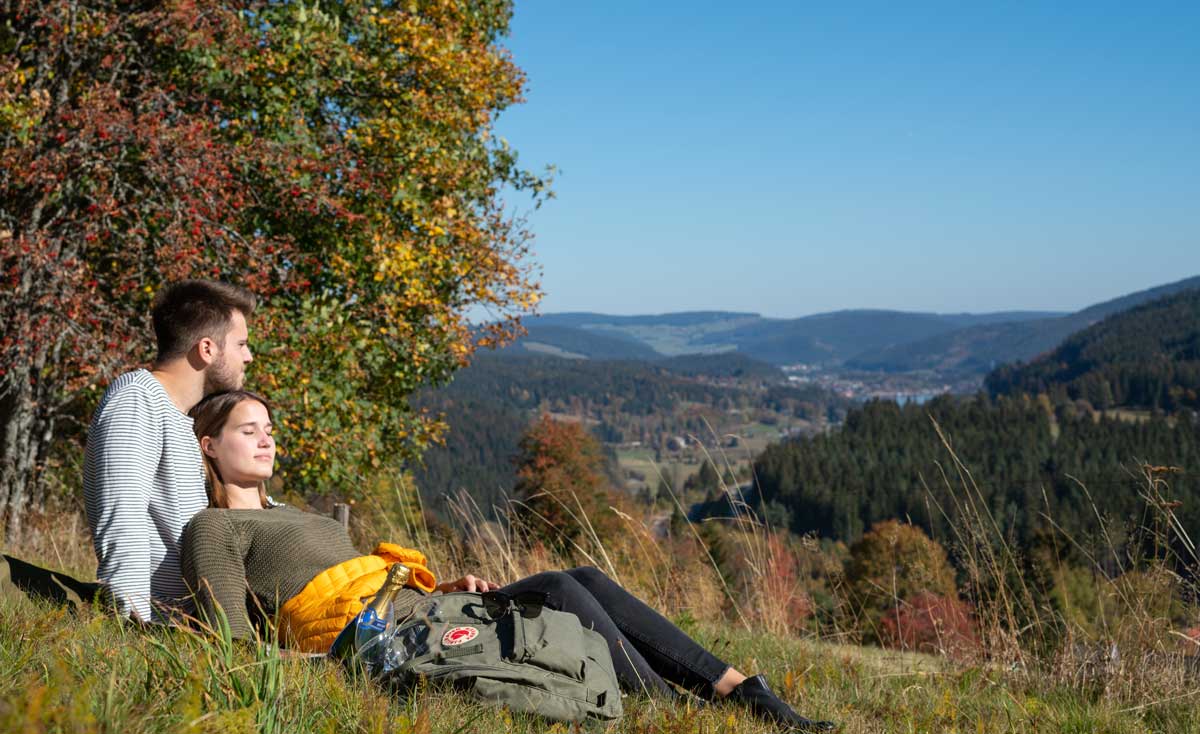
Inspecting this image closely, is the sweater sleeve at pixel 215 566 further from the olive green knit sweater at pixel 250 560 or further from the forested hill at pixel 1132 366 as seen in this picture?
the forested hill at pixel 1132 366

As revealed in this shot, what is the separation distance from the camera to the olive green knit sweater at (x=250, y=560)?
2.94m

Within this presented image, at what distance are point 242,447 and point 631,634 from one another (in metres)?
1.56

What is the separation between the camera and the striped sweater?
3061mm

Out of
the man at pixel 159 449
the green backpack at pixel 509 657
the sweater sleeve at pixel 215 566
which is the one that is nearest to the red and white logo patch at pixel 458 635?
the green backpack at pixel 509 657

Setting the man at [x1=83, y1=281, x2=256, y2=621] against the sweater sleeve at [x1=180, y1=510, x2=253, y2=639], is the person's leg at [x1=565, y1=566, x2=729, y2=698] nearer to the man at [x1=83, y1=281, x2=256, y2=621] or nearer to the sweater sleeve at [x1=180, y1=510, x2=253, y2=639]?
the sweater sleeve at [x1=180, y1=510, x2=253, y2=639]

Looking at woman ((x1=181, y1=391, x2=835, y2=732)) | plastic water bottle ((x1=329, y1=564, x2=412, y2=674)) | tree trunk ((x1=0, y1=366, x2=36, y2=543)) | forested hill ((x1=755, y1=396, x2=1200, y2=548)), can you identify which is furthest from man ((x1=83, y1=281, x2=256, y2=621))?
forested hill ((x1=755, y1=396, x2=1200, y2=548))

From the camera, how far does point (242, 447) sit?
10.9 ft

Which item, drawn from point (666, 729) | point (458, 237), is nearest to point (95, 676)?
point (666, 729)

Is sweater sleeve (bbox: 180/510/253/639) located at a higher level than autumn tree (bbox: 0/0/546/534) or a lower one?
lower

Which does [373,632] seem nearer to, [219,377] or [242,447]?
[242,447]

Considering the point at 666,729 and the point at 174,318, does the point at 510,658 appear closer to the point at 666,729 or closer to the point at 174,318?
the point at 666,729

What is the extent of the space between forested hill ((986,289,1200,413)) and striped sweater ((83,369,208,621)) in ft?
483

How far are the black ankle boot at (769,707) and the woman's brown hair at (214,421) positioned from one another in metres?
1.93

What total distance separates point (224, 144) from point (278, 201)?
1.09m
